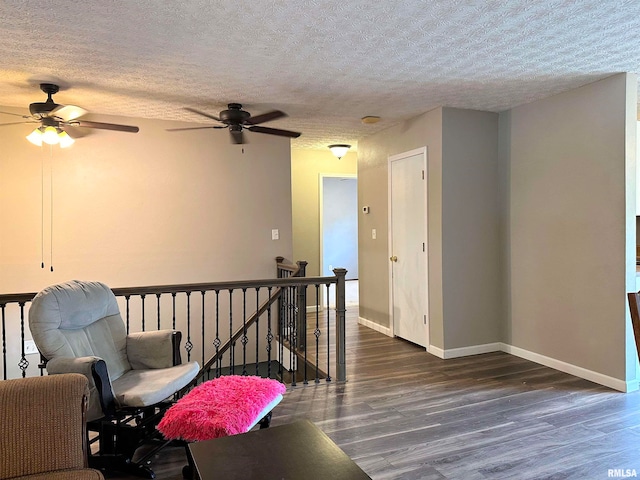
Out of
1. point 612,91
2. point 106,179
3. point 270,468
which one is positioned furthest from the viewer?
point 106,179

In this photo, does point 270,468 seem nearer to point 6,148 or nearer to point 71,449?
point 71,449

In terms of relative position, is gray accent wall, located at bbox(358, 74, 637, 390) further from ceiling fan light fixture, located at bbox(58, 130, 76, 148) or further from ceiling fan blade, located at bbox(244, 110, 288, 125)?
ceiling fan light fixture, located at bbox(58, 130, 76, 148)

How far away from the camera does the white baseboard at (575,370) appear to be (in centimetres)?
345

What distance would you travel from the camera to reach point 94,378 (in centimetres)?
227

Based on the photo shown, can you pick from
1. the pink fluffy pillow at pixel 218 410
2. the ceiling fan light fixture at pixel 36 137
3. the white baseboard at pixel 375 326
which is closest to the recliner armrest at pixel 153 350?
the pink fluffy pillow at pixel 218 410

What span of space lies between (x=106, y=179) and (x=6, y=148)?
883 mm

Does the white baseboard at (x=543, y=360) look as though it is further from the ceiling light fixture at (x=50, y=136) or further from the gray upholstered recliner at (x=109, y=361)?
the ceiling light fixture at (x=50, y=136)

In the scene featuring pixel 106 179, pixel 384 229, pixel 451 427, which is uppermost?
pixel 106 179

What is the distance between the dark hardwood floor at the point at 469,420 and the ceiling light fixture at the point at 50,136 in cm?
275

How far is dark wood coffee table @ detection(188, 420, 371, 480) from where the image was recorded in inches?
58.3

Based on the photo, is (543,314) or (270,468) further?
(543,314)

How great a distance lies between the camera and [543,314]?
414 centimetres

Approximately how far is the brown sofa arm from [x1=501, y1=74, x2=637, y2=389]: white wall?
3723 mm

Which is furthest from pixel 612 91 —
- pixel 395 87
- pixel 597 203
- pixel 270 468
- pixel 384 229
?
pixel 270 468
